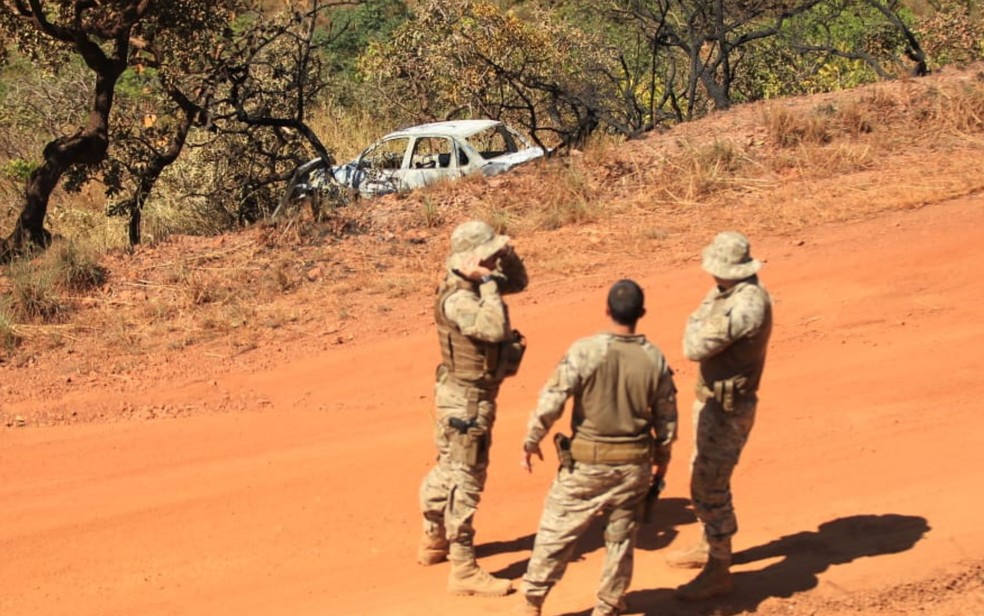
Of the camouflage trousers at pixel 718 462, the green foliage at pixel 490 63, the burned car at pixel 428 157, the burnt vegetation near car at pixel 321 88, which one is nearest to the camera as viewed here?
the camouflage trousers at pixel 718 462

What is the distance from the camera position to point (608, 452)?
4.91m

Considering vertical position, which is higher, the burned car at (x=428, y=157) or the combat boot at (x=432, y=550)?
the burned car at (x=428, y=157)

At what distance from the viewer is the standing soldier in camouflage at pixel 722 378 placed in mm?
5207

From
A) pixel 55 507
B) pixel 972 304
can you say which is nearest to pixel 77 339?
pixel 55 507

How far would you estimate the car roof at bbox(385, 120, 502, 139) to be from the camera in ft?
48.7

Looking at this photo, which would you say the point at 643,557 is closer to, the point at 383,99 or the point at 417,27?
the point at 417,27

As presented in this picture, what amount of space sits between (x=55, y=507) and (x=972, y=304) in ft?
22.2

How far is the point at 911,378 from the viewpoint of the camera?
8.16m

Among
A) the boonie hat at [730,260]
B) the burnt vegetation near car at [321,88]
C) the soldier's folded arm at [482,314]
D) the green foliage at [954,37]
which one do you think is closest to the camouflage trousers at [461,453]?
the soldier's folded arm at [482,314]

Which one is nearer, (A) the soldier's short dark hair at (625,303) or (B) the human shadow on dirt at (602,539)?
(A) the soldier's short dark hair at (625,303)

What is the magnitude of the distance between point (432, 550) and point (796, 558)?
184cm

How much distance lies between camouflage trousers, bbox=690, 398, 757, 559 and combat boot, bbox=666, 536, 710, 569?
16.9 inches

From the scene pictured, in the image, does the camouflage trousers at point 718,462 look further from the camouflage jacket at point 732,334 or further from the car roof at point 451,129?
the car roof at point 451,129

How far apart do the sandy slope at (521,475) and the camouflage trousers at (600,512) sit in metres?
0.61
